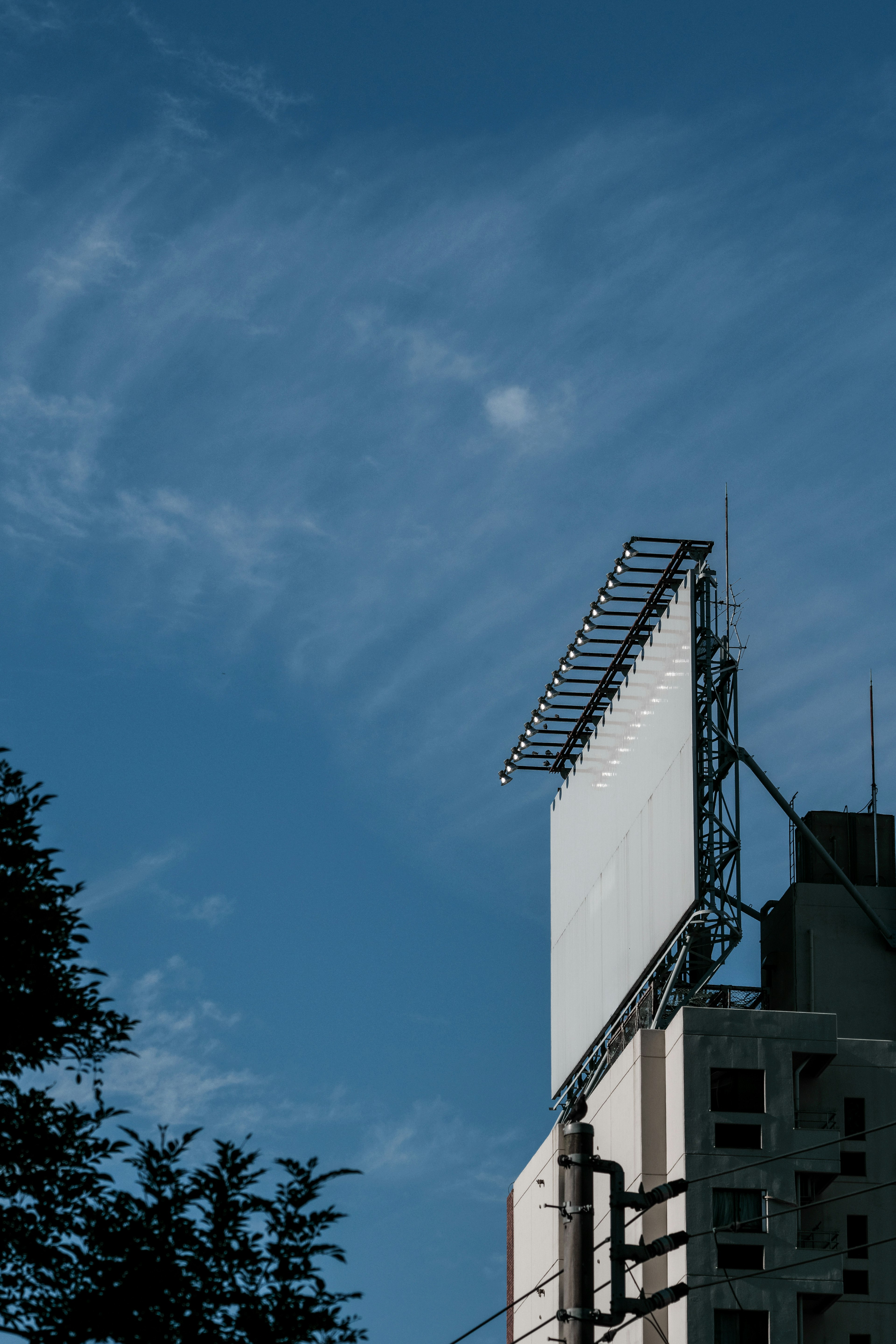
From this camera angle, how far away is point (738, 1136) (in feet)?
214

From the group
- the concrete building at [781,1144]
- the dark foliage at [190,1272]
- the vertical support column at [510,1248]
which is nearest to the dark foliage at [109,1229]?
the dark foliage at [190,1272]

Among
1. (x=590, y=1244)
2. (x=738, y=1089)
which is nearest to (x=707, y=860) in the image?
(x=738, y=1089)

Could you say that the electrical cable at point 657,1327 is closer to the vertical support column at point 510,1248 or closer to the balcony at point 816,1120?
the balcony at point 816,1120

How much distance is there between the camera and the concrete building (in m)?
62.6

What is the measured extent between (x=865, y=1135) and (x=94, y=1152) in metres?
48.6

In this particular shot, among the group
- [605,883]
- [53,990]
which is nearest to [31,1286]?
[53,990]

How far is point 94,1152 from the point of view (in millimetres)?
23547

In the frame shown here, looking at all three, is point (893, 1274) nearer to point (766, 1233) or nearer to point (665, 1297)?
point (766, 1233)

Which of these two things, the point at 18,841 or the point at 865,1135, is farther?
the point at 865,1135

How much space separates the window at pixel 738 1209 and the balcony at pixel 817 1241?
5.00ft

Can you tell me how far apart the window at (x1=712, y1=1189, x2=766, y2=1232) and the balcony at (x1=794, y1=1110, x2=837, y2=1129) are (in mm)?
3416

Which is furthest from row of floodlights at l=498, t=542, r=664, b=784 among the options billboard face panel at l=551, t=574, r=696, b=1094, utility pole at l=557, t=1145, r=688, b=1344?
utility pole at l=557, t=1145, r=688, b=1344

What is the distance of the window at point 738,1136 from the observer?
214 feet

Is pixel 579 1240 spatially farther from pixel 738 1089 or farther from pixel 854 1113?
pixel 854 1113
